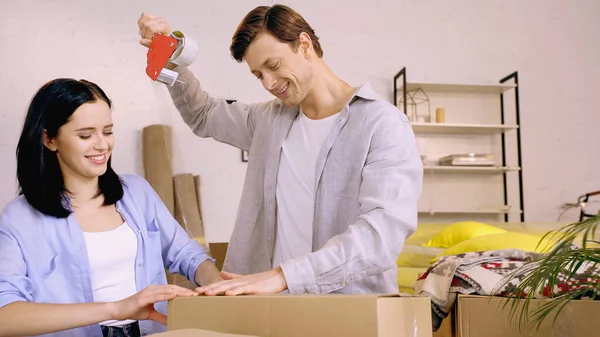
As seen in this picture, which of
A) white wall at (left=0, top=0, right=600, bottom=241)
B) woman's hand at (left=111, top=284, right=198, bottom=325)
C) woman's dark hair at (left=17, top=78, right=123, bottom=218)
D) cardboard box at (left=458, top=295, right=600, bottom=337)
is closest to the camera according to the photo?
woman's hand at (left=111, top=284, right=198, bottom=325)

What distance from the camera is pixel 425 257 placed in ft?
10.6

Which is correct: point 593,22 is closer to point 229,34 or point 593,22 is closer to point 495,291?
point 229,34

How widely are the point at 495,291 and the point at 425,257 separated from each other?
172cm

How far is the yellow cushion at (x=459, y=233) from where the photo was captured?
3.29m

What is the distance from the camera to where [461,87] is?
4.46 metres

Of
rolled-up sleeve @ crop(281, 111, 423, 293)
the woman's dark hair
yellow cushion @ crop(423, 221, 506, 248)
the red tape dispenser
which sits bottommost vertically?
yellow cushion @ crop(423, 221, 506, 248)

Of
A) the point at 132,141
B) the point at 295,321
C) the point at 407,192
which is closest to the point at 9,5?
the point at 132,141

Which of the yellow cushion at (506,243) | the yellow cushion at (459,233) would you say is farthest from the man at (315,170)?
the yellow cushion at (459,233)

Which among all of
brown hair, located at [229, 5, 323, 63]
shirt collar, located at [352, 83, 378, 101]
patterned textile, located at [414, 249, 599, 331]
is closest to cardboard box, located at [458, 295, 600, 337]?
patterned textile, located at [414, 249, 599, 331]

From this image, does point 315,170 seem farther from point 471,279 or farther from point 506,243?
point 506,243

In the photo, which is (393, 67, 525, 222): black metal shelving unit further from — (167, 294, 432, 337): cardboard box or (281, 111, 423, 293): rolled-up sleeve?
(167, 294, 432, 337): cardboard box

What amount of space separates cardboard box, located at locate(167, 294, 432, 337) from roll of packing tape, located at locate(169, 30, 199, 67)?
2.21ft

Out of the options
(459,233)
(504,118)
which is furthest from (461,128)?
(459,233)

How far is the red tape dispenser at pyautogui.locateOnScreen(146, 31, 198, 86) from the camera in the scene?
150cm
